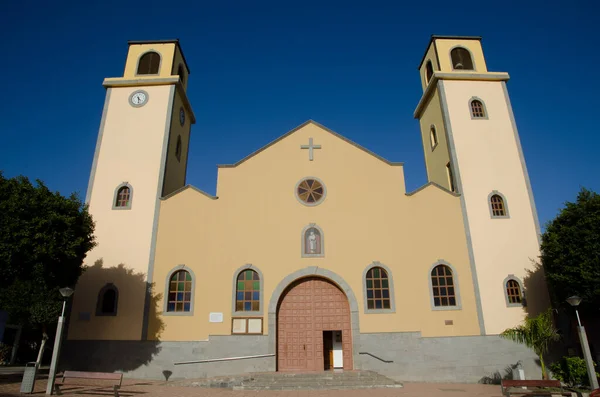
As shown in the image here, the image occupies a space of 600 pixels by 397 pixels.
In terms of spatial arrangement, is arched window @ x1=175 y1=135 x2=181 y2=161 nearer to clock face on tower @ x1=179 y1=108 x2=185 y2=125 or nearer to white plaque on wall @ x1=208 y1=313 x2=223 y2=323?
clock face on tower @ x1=179 y1=108 x2=185 y2=125

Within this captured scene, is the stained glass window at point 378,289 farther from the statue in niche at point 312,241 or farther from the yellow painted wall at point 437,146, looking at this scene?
the yellow painted wall at point 437,146

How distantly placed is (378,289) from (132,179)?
12486 mm

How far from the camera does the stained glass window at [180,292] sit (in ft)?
55.0

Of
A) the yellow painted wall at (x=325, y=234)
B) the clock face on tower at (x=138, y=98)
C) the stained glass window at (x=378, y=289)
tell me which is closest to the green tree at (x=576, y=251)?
the yellow painted wall at (x=325, y=234)

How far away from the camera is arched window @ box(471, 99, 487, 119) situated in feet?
67.5

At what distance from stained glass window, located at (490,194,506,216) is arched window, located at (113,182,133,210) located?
16.9m

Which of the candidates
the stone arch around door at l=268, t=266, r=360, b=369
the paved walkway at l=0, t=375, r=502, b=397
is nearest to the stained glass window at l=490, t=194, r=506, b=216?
the paved walkway at l=0, t=375, r=502, b=397

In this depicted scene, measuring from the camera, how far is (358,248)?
687 inches

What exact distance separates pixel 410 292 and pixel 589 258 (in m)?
6.52

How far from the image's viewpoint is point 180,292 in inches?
667

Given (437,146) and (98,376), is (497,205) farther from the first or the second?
(98,376)

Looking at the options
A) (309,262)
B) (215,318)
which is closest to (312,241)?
(309,262)

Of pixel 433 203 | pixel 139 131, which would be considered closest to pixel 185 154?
pixel 139 131

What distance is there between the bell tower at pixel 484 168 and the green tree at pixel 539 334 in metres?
0.86
